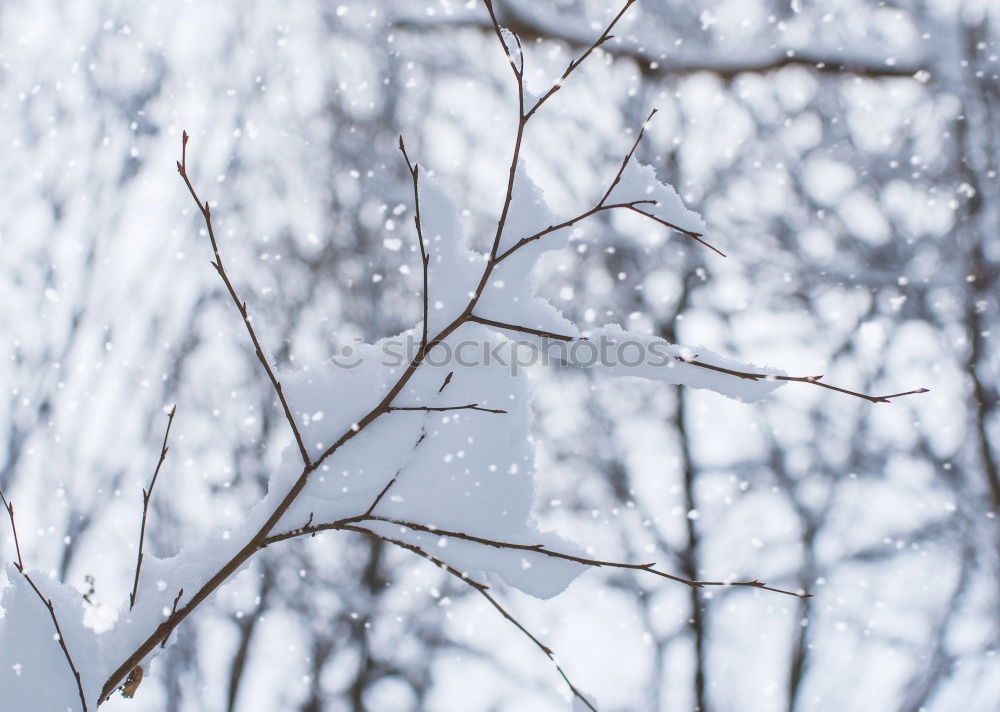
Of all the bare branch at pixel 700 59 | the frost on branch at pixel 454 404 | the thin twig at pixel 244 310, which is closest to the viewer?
the thin twig at pixel 244 310

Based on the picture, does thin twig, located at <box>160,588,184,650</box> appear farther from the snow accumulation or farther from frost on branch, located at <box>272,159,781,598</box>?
frost on branch, located at <box>272,159,781,598</box>

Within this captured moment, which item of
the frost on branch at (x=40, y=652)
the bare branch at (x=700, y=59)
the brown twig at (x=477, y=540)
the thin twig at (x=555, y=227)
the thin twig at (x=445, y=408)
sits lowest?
the frost on branch at (x=40, y=652)

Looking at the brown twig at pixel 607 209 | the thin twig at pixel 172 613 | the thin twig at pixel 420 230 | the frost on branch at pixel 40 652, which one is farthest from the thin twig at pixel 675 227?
the frost on branch at pixel 40 652

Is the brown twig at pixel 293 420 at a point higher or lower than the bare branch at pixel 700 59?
lower

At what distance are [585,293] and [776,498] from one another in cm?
211

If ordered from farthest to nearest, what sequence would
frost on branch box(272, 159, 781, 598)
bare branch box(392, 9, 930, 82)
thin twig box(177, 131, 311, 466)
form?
bare branch box(392, 9, 930, 82) → frost on branch box(272, 159, 781, 598) → thin twig box(177, 131, 311, 466)

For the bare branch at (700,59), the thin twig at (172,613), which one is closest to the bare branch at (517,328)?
the thin twig at (172,613)

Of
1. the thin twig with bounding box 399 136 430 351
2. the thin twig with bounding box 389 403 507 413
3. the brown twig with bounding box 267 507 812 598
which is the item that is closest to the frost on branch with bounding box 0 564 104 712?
the brown twig with bounding box 267 507 812 598

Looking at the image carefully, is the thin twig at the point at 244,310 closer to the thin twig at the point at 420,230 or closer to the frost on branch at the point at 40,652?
the thin twig at the point at 420,230

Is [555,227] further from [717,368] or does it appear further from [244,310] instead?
[244,310]

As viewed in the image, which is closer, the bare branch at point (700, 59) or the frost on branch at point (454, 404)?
the frost on branch at point (454, 404)

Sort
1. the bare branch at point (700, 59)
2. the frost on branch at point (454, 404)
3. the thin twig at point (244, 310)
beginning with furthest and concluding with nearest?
1. the bare branch at point (700, 59)
2. the frost on branch at point (454, 404)
3. the thin twig at point (244, 310)

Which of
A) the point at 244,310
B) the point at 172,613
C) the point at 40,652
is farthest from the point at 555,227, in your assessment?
the point at 40,652

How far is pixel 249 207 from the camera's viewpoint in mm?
4832
